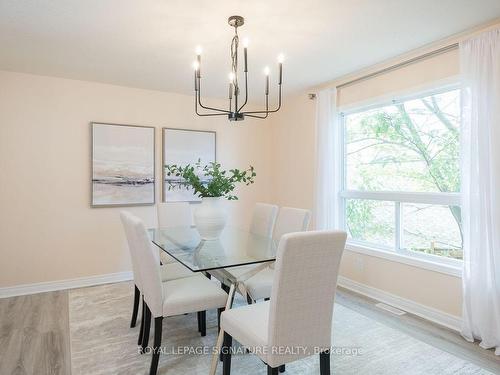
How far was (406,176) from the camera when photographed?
10.6 feet

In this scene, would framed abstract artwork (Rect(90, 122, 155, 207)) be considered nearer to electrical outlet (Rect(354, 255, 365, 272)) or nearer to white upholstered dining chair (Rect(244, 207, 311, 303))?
white upholstered dining chair (Rect(244, 207, 311, 303))

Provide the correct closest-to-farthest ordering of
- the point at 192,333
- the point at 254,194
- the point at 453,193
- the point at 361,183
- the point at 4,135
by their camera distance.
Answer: the point at 192,333
the point at 453,193
the point at 4,135
the point at 361,183
the point at 254,194

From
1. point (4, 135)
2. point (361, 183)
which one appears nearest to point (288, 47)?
point (361, 183)

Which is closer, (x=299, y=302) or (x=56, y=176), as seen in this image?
(x=299, y=302)

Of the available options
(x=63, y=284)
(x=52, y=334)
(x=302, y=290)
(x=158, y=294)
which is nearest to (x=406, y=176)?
(x=302, y=290)

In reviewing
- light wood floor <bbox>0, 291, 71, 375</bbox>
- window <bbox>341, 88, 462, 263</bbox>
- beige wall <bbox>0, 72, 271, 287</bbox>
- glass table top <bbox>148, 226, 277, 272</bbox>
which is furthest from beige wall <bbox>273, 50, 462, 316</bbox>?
light wood floor <bbox>0, 291, 71, 375</bbox>

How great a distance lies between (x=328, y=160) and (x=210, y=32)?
197cm

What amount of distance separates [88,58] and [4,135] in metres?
1.30

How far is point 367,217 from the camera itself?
12.0ft

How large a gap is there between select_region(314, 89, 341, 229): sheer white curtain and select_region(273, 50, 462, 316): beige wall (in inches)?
7.0

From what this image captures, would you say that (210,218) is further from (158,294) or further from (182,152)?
(182,152)

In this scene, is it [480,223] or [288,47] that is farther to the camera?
[288,47]

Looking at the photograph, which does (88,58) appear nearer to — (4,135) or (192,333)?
(4,135)

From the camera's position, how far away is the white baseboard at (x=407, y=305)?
275cm
